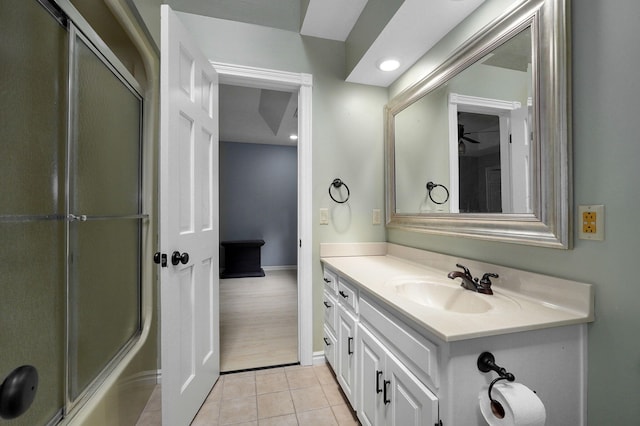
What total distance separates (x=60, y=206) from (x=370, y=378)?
4.89ft

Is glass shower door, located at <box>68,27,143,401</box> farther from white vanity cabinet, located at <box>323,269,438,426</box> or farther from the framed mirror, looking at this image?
the framed mirror

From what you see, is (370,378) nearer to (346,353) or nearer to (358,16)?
(346,353)

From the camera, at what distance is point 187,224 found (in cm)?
146

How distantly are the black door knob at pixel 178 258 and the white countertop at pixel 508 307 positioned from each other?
85cm

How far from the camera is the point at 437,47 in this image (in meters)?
1.60

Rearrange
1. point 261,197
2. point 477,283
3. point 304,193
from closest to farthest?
point 477,283 < point 304,193 < point 261,197

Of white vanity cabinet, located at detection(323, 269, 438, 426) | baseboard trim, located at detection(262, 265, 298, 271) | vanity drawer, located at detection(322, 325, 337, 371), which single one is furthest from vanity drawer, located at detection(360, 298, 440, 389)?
baseboard trim, located at detection(262, 265, 298, 271)

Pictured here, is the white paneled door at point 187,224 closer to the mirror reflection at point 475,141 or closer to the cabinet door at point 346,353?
the cabinet door at point 346,353

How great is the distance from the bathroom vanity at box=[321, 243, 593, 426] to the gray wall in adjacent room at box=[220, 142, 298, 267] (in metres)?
4.31

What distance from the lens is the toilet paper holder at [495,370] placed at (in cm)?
74

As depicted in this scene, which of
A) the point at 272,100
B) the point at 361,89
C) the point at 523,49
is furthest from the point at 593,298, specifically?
the point at 272,100

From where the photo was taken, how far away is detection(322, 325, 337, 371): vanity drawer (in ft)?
5.83

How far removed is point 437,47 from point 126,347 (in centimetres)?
250

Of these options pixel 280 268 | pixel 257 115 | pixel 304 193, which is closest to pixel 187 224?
pixel 304 193
